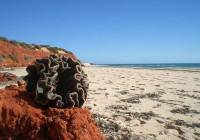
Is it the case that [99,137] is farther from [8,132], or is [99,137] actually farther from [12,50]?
[12,50]

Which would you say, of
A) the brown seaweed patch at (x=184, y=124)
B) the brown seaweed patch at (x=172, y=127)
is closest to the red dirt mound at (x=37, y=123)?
the brown seaweed patch at (x=172, y=127)

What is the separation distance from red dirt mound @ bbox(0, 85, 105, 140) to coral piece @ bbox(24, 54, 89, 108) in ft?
0.92

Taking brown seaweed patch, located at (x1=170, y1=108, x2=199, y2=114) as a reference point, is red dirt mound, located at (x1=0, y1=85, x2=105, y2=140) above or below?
above

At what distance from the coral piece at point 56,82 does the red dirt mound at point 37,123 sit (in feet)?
0.92

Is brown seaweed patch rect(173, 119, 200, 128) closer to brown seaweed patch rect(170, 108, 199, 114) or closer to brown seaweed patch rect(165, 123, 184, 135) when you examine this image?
brown seaweed patch rect(165, 123, 184, 135)

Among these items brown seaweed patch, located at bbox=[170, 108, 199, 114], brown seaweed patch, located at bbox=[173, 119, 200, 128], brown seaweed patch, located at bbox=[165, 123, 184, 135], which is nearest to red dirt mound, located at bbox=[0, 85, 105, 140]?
brown seaweed patch, located at bbox=[165, 123, 184, 135]

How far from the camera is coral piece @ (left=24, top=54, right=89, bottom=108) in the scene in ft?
8.87

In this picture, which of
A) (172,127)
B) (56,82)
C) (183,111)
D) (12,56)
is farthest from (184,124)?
(12,56)

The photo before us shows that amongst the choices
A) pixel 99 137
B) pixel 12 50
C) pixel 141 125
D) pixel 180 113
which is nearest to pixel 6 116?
pixel 99 137

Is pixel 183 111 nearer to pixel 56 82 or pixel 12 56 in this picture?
pixel 56 82

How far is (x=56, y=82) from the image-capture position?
3018 millimetres

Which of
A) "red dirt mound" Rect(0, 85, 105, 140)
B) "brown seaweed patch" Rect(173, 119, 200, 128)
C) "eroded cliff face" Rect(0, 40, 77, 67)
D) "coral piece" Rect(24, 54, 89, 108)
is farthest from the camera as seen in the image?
"eroded cliff face" Rect(0, 40, 77, 67)

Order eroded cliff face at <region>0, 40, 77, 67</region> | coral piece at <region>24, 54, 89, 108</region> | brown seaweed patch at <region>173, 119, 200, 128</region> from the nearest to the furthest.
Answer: coral piece at <region>24, 54, 89, 108</region> → brown seaweed patch at <region>173, 119, 200, 128</region> → eroded cliff face at <region>0, 40, 77, 67</region>

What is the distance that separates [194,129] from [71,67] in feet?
11.0
